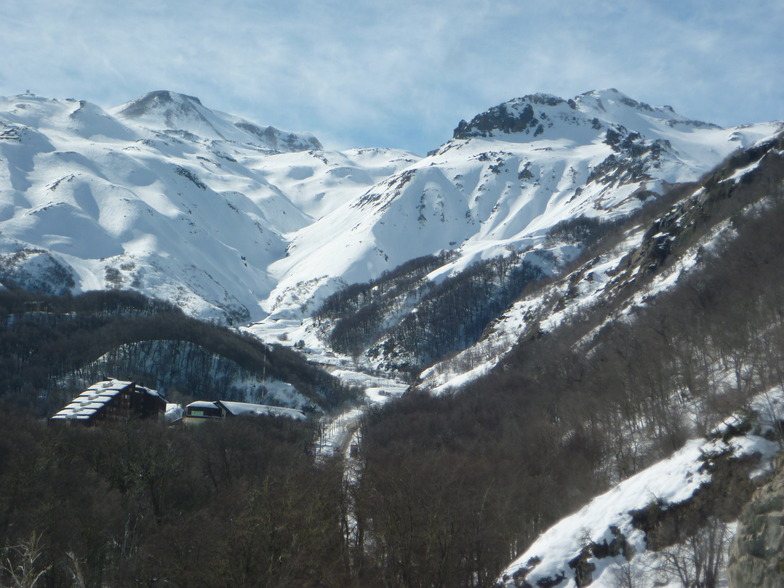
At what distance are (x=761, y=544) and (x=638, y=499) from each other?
458 inches

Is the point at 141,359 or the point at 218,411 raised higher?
the point at 141,359

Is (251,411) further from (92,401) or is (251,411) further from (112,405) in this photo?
(92,401)

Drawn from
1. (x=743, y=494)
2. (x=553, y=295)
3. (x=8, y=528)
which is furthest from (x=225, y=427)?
(x=553, y=295)

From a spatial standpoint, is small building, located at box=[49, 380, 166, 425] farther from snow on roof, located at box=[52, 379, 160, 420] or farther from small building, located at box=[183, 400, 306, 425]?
small building, located at box=[183, 400, 306, 425]

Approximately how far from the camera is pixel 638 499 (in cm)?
2888

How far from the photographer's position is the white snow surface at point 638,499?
88.3ft

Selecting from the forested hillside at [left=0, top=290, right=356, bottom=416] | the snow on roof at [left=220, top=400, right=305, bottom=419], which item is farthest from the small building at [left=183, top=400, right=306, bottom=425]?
the forested hillside at [left=0, top=290, right=356, bottom=416]

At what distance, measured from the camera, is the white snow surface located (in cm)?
2692

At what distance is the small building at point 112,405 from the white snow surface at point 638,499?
7116 cm

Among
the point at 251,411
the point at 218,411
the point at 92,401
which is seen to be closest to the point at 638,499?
the point at 92,401

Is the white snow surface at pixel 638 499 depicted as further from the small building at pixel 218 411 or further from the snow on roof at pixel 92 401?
the small building at pixel 218 411

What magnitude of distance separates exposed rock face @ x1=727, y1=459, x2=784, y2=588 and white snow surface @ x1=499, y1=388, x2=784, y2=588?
25.4 feet

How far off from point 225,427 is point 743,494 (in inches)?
2331

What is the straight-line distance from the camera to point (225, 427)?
76.6 metres
